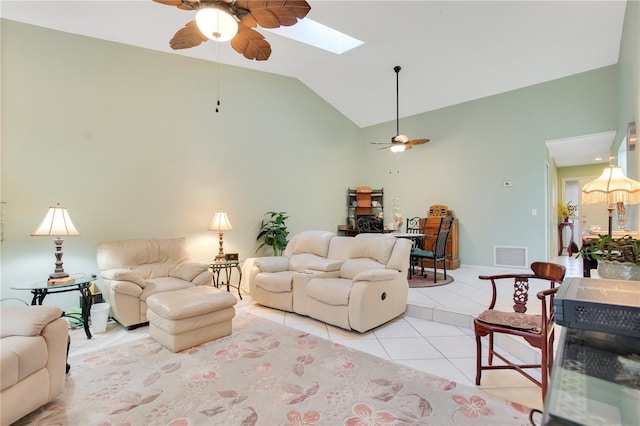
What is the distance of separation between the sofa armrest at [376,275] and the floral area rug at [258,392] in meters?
0.69

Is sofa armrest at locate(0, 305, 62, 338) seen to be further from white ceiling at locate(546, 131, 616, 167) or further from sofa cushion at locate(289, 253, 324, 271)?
white ceiling at locate(546, 131, 616, 167)

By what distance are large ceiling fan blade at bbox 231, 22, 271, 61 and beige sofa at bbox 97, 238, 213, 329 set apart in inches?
101

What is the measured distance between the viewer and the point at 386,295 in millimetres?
3217

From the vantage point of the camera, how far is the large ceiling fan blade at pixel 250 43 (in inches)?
95.4

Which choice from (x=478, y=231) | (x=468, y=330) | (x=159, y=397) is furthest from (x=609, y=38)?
(x=159, y=397)

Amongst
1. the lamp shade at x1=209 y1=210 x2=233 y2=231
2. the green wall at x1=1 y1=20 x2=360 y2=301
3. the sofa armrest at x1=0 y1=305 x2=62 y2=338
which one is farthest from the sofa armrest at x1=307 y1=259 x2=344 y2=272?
the sofa armrest at x1=0 y1=305 x2=62 y2=338

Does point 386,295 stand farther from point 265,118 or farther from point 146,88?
point 146,88

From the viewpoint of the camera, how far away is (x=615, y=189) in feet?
6.94

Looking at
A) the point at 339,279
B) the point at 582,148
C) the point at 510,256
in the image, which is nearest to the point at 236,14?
the point at 339,279

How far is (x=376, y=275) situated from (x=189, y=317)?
6.03 feet

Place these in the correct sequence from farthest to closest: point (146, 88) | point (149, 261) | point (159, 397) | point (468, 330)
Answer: point (146, 88) < point (149, 261) < point (468, 330) < point (159, 397)

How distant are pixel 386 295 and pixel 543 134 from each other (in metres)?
4.20

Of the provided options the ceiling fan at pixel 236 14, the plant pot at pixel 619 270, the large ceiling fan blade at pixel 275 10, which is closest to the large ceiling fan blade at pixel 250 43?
the ceiling fan at pixel 236 14

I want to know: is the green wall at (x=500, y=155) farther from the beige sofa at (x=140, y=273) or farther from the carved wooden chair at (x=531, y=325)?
the beige sofa at (x=140, y=273)
